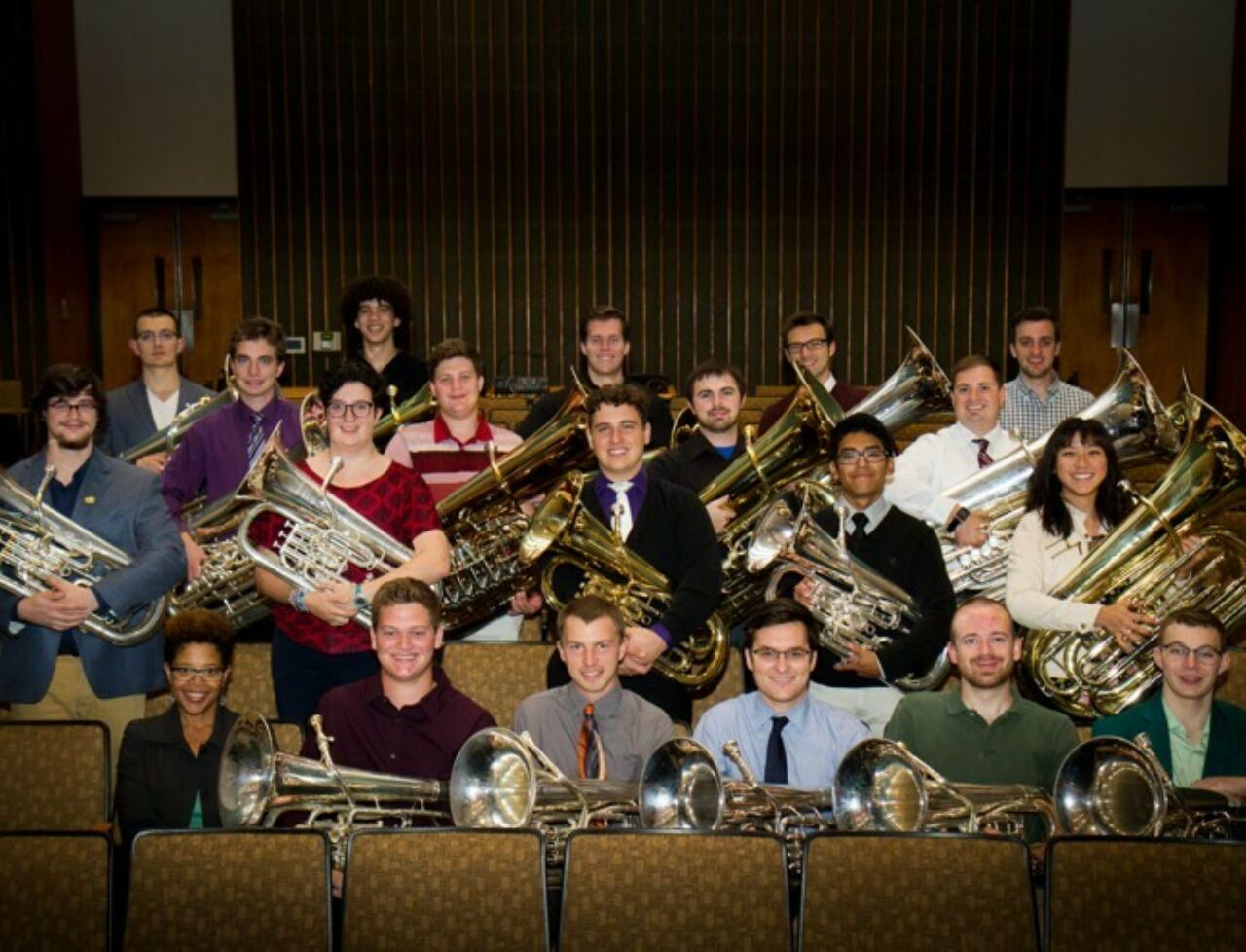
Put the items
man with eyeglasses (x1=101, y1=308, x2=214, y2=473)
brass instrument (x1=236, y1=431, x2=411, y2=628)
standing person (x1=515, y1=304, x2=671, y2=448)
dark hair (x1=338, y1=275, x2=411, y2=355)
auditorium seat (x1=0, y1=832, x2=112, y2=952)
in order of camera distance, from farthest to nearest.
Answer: dark hair (x1=338, y1=275, x2=411, y2=355) → standing person (x1=515, y1=304, x2=671, y2=448) → man with eyeglasses (x1=101, y1=308, x2=214, y2=473) → brass instrument (x1=236, y1=431, x2=411, y2=628) → auditorium seat (x1=0, y1=832, x2=112, y2=952)

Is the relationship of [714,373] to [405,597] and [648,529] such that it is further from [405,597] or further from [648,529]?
[405,597]

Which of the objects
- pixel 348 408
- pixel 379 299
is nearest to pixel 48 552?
pixel 348 408

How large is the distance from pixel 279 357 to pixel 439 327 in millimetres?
4712

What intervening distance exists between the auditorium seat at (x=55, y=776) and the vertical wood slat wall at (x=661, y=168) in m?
5.92

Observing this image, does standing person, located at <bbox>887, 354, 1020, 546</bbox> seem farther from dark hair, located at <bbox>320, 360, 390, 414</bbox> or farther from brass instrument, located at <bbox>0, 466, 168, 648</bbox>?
brass instrument, located at <bbox>0, 466, 168, 648</bbox>

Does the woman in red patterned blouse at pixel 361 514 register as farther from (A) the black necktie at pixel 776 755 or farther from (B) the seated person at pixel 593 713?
(A) the black necktie at pixel 776 755

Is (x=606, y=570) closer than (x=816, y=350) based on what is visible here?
Yes

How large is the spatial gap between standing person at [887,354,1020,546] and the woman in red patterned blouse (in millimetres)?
1490

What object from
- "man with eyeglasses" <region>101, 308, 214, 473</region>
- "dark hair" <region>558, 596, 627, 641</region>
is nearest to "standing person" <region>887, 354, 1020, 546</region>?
"dark hair" <region>558, 596, 627, 641</region>

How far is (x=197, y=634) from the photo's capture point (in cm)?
360

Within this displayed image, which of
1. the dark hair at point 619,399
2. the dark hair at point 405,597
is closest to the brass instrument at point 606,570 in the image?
the dark hair at point 619,399

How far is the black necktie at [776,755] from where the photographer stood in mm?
3561

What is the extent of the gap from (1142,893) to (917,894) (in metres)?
0.41

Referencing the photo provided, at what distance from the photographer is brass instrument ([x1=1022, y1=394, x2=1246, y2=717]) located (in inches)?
158
